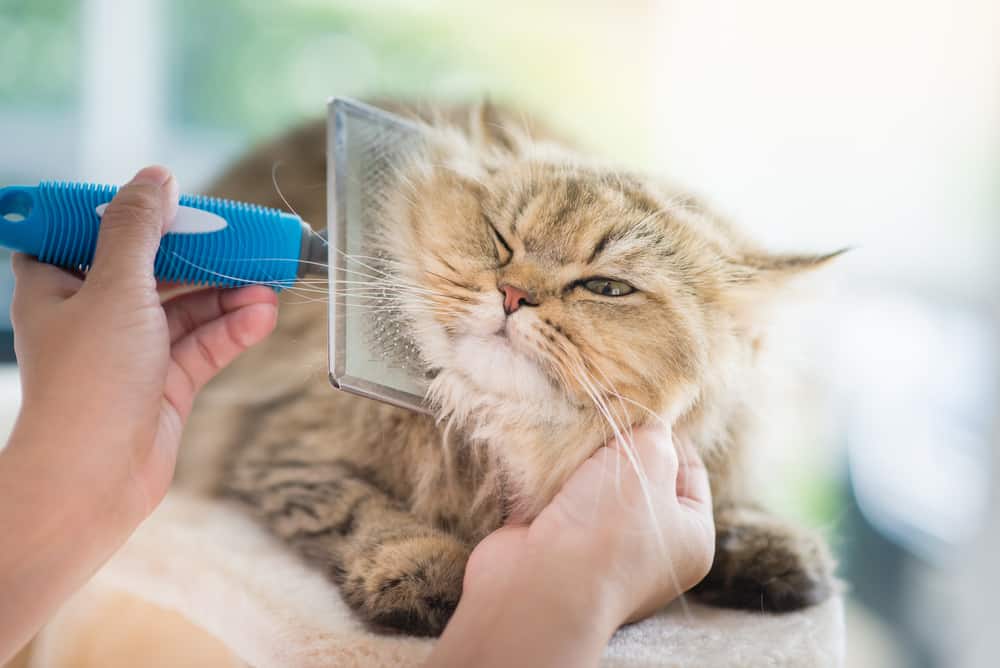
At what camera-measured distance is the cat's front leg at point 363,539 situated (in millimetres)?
693

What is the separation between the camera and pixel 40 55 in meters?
1.02

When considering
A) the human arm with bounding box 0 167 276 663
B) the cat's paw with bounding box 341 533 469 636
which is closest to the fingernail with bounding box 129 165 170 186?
the human arm with bounding box 0 167 276 663

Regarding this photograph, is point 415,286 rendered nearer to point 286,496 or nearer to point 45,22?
point 286,496

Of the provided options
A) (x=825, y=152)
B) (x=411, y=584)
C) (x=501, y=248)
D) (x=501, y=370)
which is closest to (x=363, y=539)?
(x=411, y=584)

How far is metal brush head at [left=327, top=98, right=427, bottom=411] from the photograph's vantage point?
2.27 feet

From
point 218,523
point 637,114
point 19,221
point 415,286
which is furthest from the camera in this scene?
point 637,114

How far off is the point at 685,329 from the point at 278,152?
31.7 inches

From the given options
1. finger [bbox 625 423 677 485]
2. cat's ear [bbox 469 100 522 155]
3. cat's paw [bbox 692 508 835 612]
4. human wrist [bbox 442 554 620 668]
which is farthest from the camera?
cat's ear [bbox 469 100 522 155]

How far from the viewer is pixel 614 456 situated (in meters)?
0.68

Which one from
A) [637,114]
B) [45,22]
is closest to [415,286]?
[637,114]

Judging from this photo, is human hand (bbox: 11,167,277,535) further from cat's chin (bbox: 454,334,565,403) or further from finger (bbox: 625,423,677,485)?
finger (bbox: 625,423,677,485)

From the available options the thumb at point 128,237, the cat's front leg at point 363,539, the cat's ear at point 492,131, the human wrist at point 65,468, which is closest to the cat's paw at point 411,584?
the cat's front leg at point 363,539

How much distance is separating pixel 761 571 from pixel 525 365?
373 millimetres

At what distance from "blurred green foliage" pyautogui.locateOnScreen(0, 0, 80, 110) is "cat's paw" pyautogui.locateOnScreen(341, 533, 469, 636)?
32.4 inches
